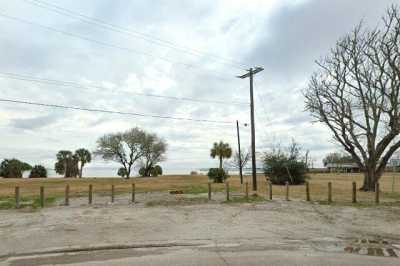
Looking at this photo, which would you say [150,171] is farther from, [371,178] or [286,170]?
[371,178]

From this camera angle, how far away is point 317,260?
719 cm

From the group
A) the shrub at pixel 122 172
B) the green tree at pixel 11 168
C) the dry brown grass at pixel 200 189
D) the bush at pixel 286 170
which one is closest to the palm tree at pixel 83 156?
the green tree at pixel 11 168

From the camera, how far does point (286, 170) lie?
140ft

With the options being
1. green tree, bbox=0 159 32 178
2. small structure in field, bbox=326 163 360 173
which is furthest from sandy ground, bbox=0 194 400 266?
small structure in field, bbox=326 163 360 173

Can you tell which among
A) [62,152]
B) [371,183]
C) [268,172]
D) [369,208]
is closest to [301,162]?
[268,172]

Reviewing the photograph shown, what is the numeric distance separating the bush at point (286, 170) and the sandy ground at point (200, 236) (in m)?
26.4

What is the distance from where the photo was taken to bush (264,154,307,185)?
42.8 metres

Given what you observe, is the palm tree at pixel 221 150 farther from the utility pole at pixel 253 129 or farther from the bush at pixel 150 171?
the utility pole at pixel 253 129

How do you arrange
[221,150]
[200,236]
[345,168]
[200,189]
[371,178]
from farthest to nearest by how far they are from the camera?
[345,168] < [221,150] < [371,178] < [200,189] < [200,236]

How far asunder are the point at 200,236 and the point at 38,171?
7881cm

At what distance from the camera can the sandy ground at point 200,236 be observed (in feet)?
24.4

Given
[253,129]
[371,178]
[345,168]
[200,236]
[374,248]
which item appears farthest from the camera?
[345,168]

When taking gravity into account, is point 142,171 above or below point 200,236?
above

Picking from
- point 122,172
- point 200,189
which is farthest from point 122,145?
point 200,189
